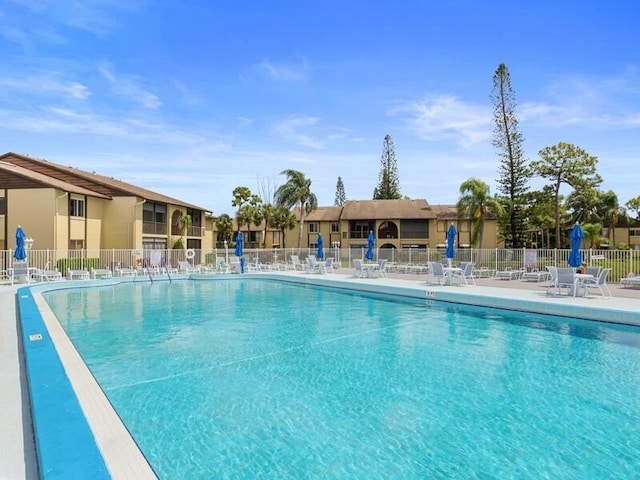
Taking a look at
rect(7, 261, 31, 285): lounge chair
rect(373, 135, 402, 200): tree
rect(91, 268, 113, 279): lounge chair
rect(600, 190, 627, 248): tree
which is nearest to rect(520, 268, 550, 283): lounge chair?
rect(91, 268, 113, 279): lounge chair

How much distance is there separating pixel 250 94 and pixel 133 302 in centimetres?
1091

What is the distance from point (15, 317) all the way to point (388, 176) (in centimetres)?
5055

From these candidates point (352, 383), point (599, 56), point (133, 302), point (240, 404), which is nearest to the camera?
point (240, 404)

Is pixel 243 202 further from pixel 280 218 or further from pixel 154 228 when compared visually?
pixel 154 228

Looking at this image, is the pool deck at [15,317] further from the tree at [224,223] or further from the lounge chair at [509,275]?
the tree at [224,223]

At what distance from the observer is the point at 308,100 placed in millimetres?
21156

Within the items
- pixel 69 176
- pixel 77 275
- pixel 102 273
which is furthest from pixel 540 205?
pixel 69 176

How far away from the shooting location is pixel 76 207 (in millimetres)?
26703

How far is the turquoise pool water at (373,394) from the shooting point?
3963mm

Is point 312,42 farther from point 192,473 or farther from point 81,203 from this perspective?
point 81,203

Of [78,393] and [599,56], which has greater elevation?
[599,56]

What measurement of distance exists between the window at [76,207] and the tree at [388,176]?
37.0 m

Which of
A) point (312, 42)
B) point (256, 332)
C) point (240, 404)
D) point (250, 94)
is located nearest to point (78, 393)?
point (240, 404)

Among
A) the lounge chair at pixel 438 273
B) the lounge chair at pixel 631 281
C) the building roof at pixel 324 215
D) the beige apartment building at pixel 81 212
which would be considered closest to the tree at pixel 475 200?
the building roof at pixel 324 215
